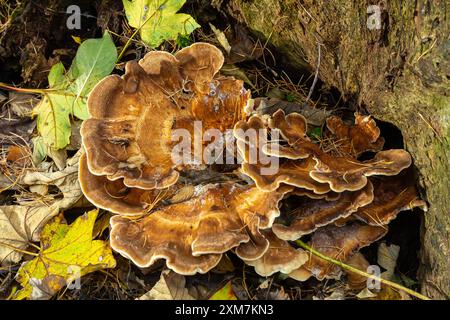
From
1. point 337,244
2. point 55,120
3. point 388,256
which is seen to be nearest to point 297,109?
point 337,244

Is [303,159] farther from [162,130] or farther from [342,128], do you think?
[162,130]

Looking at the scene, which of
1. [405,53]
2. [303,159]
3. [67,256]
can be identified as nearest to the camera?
[405,53]

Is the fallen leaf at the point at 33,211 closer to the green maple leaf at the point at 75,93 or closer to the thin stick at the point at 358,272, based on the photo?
the green maple leaf at the point at 75,93

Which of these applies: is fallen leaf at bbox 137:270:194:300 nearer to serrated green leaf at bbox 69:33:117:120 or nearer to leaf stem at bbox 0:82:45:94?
serrated green leaf at bbox 69:33:117:120

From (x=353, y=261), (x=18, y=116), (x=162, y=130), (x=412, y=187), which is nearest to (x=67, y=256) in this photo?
(x=162, y=130)

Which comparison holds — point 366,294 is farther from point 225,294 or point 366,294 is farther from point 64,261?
point 64,261
